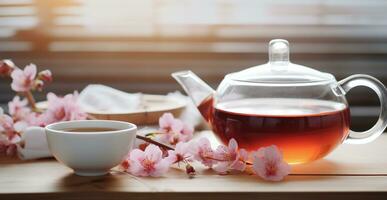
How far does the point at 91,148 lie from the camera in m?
0.81

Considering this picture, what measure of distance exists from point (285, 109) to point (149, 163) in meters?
0.20

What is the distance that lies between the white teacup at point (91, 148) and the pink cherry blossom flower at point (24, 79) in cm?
23

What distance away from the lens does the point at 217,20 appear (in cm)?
144

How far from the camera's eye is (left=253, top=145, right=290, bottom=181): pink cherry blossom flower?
815 millimetres

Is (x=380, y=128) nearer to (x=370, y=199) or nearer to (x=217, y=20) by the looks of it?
(x=370, y=199)

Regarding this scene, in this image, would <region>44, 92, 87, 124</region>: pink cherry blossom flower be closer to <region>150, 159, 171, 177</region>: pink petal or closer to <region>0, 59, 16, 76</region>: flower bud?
<region>0, 59, 16, 76</region>: flower bud

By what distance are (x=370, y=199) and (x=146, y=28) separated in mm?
803

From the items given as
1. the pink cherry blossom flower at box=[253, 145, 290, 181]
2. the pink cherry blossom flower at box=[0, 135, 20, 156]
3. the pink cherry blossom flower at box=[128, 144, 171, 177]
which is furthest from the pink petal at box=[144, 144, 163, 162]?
the pink cherry blossom flower at box=[0, 135, 20, 156]

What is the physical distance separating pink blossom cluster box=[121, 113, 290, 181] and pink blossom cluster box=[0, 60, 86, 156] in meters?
0.19

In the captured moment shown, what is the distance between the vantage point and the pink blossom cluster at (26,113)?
1.00 metres

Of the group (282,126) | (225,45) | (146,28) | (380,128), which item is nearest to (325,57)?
(225,45)

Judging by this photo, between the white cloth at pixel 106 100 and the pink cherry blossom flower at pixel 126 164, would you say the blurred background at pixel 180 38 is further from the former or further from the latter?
the pink cherry blossom flower at pixel 126 164

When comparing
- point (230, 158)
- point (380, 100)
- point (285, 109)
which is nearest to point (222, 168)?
point (230, 158)

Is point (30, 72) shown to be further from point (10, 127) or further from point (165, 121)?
point (165, 121)
